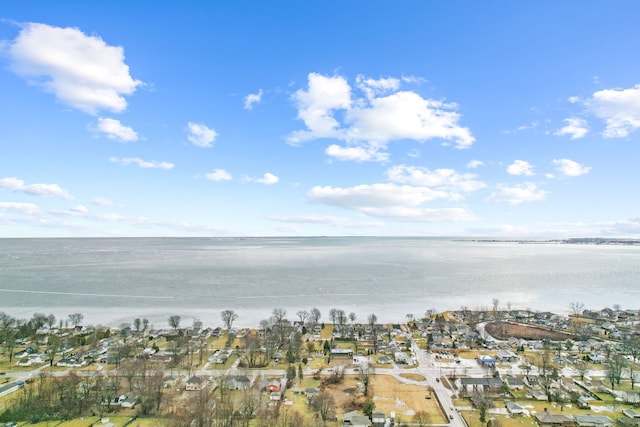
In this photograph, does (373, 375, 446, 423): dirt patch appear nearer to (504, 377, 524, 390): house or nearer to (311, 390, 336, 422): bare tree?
(311, 390, 336, 422): bare tree

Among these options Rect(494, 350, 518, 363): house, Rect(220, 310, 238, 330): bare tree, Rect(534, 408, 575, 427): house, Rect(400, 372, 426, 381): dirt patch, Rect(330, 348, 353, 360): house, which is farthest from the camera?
Rect(220, 310, 238, 330): bare tree

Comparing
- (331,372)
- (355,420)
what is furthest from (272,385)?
(355,420)

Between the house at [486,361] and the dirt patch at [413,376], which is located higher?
the house at [486,361]

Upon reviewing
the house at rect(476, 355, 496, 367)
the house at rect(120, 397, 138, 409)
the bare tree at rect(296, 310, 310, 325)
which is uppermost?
the bare tree at rect(296, 310, 310, 325)

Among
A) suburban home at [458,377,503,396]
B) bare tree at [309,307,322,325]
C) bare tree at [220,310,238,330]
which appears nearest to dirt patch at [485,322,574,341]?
suburban home at [458,377,503,396]

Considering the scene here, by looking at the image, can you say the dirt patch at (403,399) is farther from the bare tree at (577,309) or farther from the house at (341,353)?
the bare tree at (577,309)

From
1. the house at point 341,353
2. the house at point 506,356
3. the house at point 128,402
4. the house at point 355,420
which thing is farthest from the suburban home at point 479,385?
the house at point 128,402
